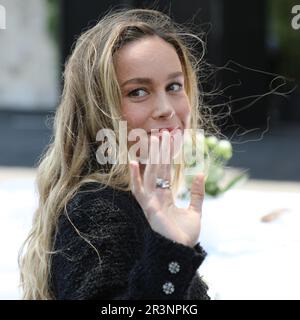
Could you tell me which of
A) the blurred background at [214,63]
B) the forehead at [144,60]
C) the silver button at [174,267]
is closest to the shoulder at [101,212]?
the silver button at [174,267]

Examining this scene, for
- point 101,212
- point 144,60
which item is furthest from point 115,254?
point 144,60

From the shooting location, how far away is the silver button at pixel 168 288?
1.13 meters

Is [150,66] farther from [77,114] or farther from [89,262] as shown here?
[89,262]

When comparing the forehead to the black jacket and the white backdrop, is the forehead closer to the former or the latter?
the black jacket

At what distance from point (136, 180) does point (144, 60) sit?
10.1 inches

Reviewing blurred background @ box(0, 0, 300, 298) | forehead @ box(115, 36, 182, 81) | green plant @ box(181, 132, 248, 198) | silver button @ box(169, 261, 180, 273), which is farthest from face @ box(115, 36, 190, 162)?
blurred background @ box(0, 0, 300, 298)

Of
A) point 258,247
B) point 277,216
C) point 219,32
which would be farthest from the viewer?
point 219,32

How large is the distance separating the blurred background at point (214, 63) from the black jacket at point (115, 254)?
19.4ft

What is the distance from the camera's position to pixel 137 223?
1.22m

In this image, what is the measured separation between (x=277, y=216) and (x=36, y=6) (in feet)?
25.1

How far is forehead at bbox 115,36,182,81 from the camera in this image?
1.32m

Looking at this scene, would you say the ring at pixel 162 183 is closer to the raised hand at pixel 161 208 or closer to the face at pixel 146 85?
the raised hand at pixel 161 208
